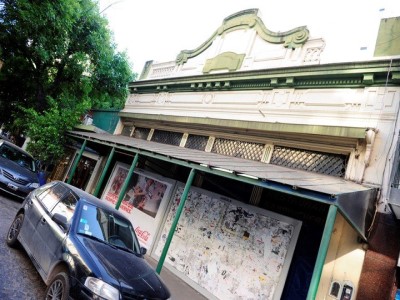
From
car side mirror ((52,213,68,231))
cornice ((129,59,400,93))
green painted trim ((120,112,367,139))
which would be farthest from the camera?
cornice ((129,59,400,93))

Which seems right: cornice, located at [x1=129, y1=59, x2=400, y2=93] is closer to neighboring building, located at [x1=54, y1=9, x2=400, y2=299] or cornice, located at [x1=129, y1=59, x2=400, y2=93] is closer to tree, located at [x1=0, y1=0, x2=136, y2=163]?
neighboring building, located at [x1=54, y1=9, x2=400, y2=299]

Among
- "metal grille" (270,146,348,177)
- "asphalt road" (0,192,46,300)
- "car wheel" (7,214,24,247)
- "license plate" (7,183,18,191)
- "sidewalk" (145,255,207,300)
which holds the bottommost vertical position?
"asphalt road" (0,192,46,300)

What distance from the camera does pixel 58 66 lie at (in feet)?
57.2

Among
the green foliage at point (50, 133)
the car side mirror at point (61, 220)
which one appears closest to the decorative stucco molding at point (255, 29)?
the green foliage at point (50, 133)

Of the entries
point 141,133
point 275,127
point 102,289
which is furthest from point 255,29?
point 102,289

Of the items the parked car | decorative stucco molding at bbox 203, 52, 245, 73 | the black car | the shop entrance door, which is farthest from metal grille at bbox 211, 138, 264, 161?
the shop entrance door

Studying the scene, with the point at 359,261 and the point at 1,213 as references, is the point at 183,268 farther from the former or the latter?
the point at 1,213

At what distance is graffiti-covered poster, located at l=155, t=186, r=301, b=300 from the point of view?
6.11 metres

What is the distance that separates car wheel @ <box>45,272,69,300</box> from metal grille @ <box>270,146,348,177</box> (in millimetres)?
5402

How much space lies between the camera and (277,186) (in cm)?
459

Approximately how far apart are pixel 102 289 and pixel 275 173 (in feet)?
11.7

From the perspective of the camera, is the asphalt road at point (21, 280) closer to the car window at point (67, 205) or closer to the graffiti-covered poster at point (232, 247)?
the graffiti-covered poster at point (232, 247)

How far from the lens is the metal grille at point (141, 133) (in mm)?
11922

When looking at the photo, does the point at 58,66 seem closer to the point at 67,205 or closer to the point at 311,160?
the point at 67,205
